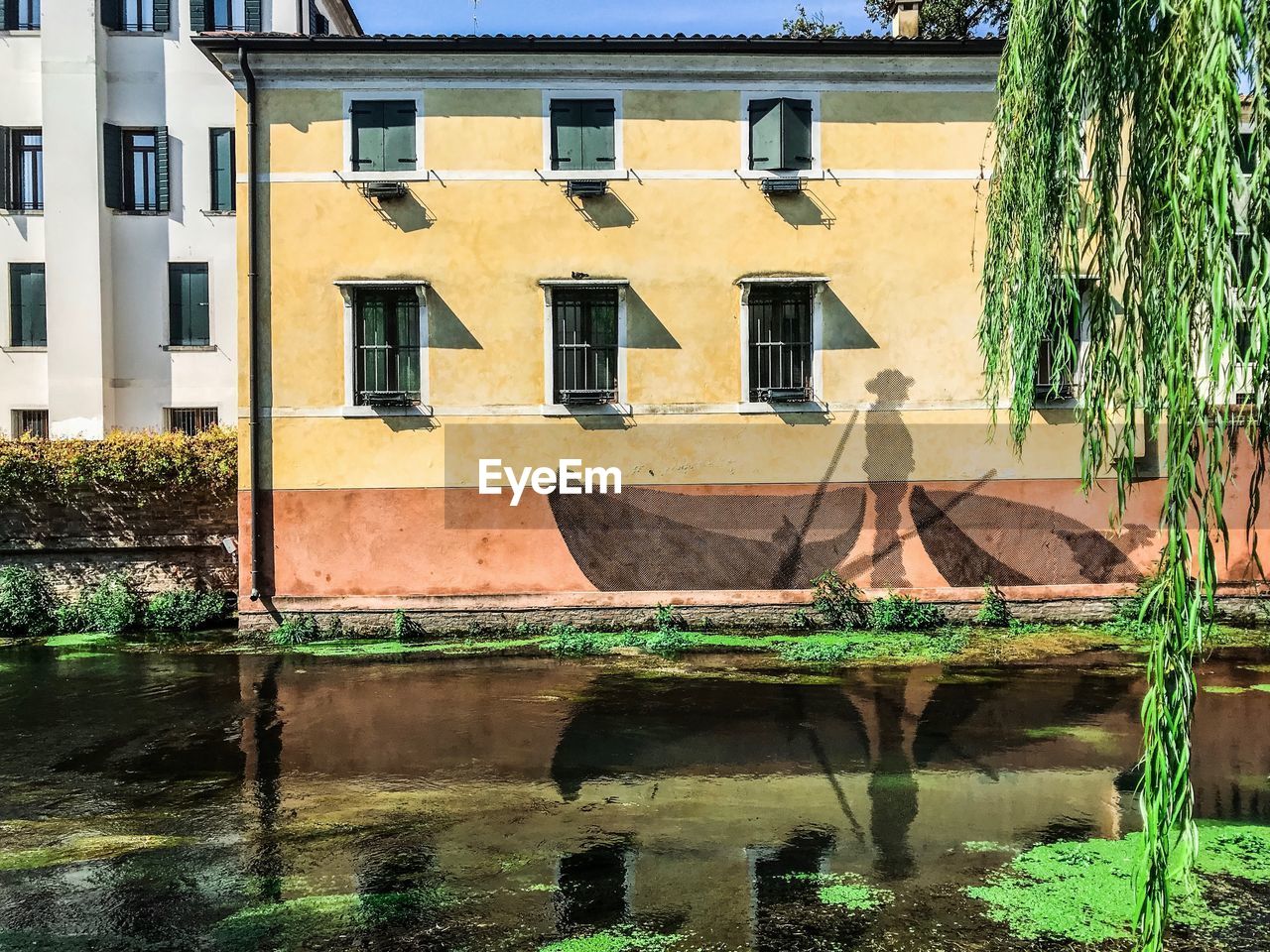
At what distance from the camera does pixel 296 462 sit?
45.1ft

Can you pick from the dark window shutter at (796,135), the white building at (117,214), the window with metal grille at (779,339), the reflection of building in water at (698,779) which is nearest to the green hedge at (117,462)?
the reflection of building in water at (698,779)

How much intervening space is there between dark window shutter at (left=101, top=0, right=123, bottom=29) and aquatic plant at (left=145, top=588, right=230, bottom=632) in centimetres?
1271

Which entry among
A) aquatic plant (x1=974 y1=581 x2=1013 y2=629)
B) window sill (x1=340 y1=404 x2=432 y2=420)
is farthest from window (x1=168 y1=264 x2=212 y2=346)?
aquatic plant (x1=974 y1=581 x2=1013 y2=629)

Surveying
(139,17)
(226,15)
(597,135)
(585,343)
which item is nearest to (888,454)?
(585,343)

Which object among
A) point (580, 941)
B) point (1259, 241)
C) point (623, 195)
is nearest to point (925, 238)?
point (623, 195)

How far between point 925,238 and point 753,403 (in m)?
3.64

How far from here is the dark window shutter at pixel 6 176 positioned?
19203mm

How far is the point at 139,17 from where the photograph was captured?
19.7m

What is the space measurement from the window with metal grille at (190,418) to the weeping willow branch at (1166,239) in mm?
18408

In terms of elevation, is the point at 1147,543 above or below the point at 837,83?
below

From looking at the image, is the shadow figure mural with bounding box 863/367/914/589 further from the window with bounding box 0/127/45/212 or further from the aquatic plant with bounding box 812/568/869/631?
the window with bounding box 0/127/45/212

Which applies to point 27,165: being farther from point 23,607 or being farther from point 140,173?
point 23,607

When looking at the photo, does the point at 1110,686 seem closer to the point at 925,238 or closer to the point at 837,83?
the point at 925,238

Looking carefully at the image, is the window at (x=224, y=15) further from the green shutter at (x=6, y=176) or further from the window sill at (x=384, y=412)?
the window sill at (x=384, y=412)
